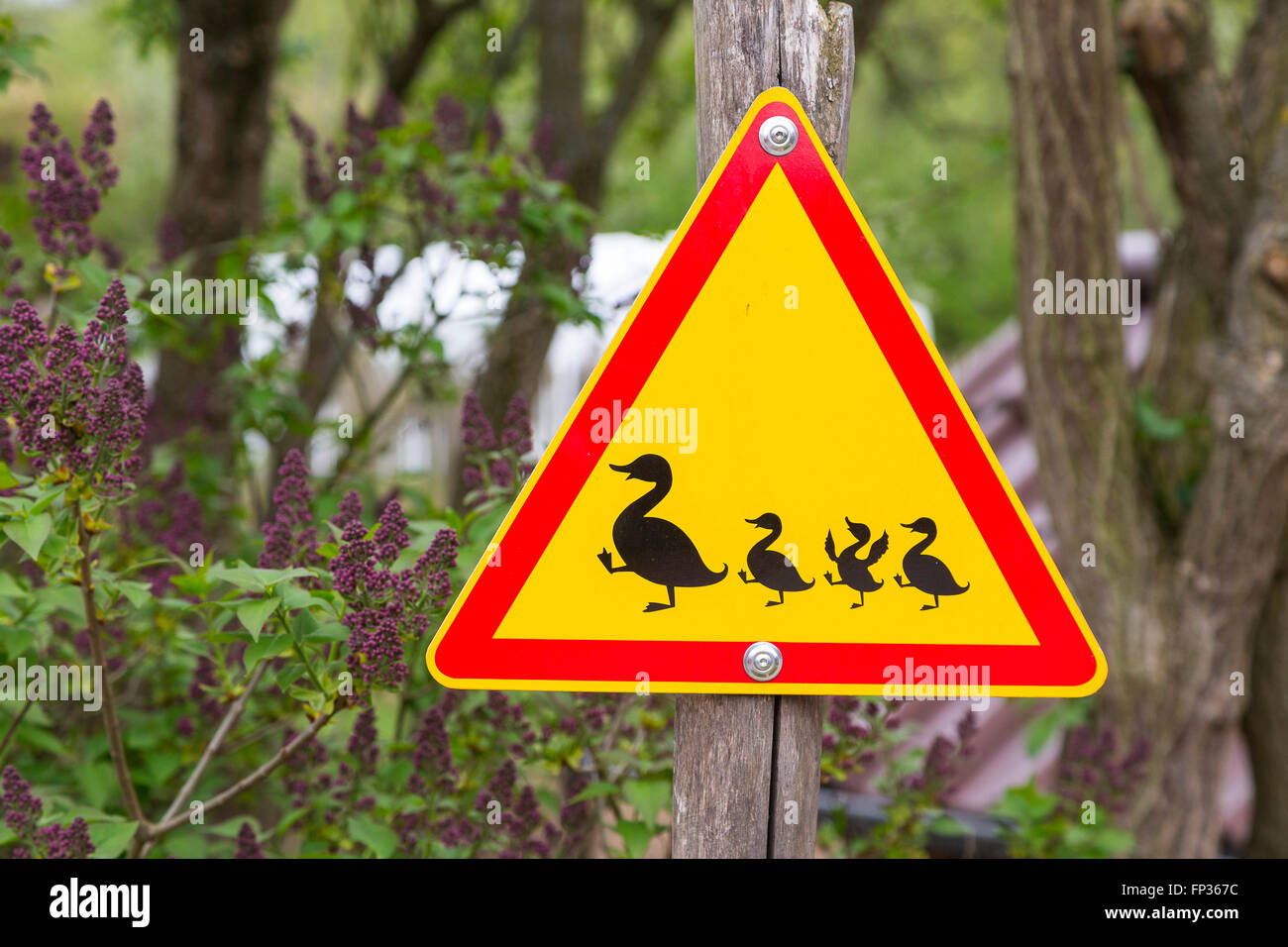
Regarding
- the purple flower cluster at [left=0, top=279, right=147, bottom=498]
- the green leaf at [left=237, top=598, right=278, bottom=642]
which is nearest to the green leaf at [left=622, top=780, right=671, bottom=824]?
the green leaf at [left=237, top=598, right=278, bottom=642]

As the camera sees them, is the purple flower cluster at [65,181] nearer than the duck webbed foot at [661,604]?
No

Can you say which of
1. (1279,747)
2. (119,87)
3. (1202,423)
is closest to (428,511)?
(1202,423)

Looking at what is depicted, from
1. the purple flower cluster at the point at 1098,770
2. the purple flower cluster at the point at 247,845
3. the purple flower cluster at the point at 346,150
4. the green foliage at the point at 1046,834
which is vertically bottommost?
the green foliage at the point at 1046,834

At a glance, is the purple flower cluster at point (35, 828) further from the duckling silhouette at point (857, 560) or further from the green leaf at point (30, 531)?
the duckling silhouette at point (857, 560)

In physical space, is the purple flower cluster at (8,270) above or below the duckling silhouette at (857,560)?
above

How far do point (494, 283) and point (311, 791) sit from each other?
1724 mm

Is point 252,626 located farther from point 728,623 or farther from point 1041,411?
point 1041,411

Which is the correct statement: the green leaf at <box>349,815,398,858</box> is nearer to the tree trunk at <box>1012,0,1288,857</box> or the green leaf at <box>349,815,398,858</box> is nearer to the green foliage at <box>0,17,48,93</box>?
the green foliage at <box>0,17,48,93</box>

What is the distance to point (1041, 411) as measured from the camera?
13.1 ft

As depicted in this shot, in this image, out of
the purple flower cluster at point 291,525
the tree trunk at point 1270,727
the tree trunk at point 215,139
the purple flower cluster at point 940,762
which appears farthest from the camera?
the tree trunk at point 215,139

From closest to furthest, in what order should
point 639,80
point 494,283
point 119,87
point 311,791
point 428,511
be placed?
point 311,791, point 428,511, point 494,283, point 639,80, point 119,87

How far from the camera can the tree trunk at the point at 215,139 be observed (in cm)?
426

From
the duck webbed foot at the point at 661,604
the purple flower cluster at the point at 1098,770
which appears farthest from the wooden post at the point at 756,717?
the purple flower cluster at the point at 1098,770

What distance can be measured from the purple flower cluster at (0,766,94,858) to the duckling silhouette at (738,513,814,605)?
4.47 ft
